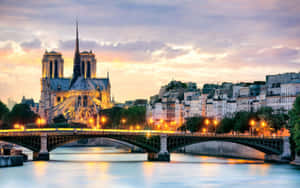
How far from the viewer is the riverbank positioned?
92906mm

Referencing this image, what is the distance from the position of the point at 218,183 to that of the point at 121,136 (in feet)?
87.7

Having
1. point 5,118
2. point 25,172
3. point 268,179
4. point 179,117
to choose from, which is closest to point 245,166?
point 268,179

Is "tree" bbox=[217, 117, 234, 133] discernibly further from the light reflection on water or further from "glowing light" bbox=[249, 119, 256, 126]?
the light reflection on water

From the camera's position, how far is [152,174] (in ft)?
281

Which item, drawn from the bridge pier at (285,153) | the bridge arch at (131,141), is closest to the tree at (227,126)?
the bridge arch at (131,141)

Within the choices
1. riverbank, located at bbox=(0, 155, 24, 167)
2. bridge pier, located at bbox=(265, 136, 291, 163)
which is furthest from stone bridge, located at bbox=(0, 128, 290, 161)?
riverbank, located at bbox=(0, 155, 24, 167)

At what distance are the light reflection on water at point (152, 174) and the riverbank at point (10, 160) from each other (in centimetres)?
112

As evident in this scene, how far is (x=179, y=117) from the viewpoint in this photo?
16912 cm

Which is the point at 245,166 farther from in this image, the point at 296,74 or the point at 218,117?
the point at 218,117

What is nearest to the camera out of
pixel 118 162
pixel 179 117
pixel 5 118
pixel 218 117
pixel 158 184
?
pixel 158 184

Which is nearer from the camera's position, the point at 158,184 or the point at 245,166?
the point at 158,184

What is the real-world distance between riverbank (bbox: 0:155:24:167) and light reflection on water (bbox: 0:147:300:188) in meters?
1.12

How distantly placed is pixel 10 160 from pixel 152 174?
54.5 feet

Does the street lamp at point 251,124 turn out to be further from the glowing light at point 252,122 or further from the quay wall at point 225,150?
the quay wall at point 225,150
